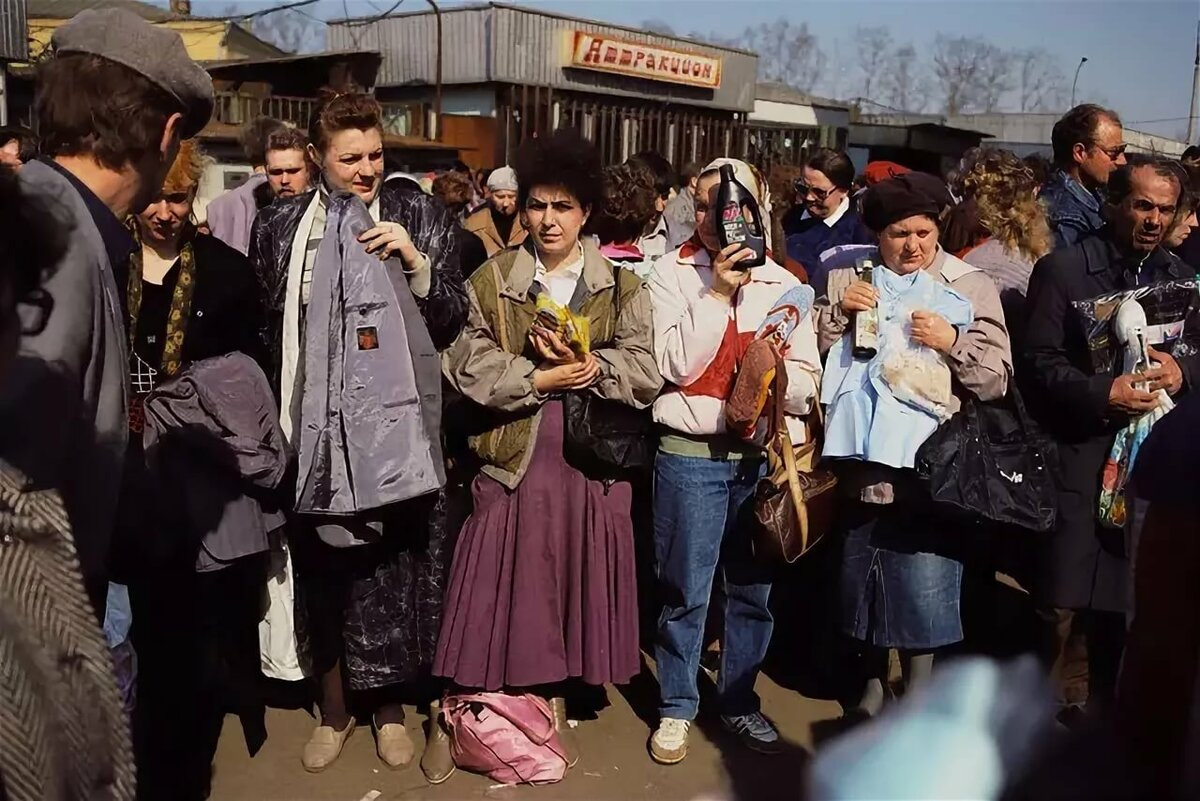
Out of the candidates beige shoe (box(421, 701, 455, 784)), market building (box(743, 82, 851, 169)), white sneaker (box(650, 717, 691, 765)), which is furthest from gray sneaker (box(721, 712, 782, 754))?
market building (box(743, 82, 851, 169))

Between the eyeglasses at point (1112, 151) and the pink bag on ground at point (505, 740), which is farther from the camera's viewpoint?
the eyeglasses at point (1112, 151)

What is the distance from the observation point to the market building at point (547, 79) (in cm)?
1898

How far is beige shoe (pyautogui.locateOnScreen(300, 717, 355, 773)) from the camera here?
10.8ft

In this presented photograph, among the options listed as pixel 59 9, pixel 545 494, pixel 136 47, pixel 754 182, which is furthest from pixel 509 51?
pixel 136 47

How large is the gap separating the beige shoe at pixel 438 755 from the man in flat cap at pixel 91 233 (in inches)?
68.0

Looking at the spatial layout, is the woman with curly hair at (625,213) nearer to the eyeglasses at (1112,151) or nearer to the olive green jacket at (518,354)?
the olive green jacket at (518,354)

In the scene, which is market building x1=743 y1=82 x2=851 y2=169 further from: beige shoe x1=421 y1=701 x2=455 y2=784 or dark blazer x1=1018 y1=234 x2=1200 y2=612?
beige shoe x1=421 y1=701 x2=455 y2=784

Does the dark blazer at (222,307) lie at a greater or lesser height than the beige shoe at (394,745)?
greater

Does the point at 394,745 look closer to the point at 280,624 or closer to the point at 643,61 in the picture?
the point at 280,624

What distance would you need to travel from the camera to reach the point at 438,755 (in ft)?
10.8

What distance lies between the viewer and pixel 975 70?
58.2m

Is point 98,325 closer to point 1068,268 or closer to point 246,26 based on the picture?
point 1068,268

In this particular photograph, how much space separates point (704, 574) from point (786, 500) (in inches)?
17.0

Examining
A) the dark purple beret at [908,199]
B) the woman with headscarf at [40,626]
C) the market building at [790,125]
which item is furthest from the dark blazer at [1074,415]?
the market building at [790,125]
